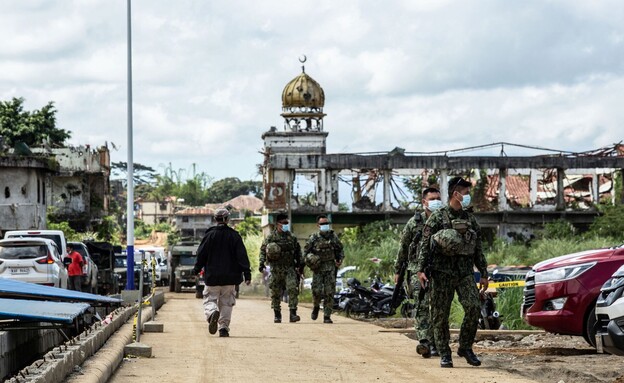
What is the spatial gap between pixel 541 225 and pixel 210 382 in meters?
61.1

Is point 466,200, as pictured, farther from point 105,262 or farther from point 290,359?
point 105,262

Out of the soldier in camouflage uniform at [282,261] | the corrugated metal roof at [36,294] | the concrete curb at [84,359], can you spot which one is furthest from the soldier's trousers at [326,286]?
the corrugated metal roof at [36,294]

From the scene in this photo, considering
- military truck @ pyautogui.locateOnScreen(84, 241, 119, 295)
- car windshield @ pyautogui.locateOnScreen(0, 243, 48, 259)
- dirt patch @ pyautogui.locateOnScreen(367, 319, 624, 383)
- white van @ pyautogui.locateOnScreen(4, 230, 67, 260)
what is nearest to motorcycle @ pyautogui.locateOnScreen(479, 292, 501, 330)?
dirt patch @ pyautogui.locateOnScreen(367, 319, 624, 383)

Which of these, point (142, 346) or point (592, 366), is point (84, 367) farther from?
point (592, 366)

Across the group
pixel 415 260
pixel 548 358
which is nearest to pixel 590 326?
pixel 548 358

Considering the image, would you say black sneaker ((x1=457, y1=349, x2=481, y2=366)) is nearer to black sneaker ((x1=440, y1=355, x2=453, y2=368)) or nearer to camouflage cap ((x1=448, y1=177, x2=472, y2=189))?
black sneaker ((x1=440, y1=355, x2=453, y2=368))

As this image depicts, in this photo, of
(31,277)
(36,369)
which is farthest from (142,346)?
(31,277)

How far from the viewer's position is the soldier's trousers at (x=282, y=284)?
24188 millimetres

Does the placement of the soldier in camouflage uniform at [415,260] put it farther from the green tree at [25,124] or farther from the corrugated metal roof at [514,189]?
the green tree at [25,124]

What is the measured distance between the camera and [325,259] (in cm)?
2412

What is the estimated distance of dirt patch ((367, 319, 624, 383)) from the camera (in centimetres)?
1284

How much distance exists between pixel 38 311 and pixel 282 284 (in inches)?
452

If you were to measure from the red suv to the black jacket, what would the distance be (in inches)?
213

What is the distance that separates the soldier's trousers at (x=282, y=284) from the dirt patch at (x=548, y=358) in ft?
13.8
